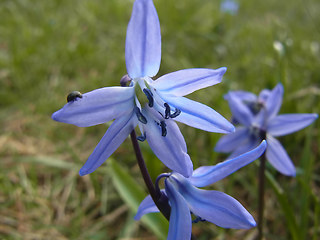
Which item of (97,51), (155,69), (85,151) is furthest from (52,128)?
(155,69)

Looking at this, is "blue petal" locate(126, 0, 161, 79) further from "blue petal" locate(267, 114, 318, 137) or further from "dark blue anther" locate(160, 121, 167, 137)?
"blue petal" locate(267, 114, 318, 137)

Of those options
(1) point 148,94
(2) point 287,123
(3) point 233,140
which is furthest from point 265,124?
(1) point 148,94

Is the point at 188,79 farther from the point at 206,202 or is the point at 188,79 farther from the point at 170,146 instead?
the point at 206,202

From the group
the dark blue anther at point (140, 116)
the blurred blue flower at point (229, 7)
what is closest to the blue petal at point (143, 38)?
the dark blue anther at point (140, 116)

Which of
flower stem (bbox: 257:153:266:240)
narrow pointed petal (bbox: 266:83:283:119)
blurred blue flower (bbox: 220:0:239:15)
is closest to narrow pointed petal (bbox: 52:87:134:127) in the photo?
flower stem (bbox: 257:153:266:240)

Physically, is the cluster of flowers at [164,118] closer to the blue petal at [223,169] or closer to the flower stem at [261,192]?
the blue petal at [223,169]

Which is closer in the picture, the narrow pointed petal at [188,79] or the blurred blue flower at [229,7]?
the narrow pointed petal at [188,79]
